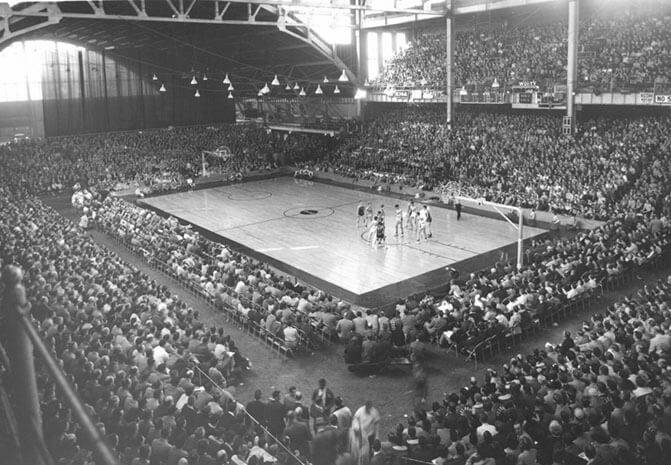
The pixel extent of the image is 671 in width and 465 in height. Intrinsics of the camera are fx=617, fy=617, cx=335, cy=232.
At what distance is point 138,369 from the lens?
1175 cm

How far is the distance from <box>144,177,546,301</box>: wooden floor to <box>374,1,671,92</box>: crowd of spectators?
1263cm

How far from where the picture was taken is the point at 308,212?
1332 inches

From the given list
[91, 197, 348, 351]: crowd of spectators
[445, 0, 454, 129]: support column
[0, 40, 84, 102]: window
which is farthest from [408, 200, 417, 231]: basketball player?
[0, 40, 84, 102]: window

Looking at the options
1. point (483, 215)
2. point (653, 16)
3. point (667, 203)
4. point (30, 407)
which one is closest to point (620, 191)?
point (667, 203)

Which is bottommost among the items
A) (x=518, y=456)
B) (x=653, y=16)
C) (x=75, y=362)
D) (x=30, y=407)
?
(x=518, y=456)

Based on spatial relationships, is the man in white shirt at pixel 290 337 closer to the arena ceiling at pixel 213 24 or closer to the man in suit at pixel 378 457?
the man in suit at pixel 378 457

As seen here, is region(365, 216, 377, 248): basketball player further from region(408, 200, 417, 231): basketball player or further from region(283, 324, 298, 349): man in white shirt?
region(283, 324, 298, 349): man in white shirt

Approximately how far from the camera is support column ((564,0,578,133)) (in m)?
35.6

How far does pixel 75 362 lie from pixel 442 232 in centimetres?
2063

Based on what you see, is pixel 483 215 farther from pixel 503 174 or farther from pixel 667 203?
pixel 667 203

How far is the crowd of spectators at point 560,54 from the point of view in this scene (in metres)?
35.1

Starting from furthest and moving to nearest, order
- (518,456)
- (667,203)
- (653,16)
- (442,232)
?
(653,16), (442,232), (667,203), (518,456)

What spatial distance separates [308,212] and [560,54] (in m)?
20.0

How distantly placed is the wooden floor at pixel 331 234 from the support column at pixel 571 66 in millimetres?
10154
